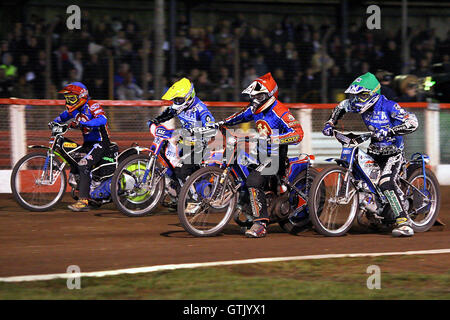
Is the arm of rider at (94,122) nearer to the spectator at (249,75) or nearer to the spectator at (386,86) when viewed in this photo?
the spectator at (386,86)

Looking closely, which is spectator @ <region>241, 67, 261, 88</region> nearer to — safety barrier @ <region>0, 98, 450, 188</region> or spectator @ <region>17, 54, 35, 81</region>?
safety barrier @ <region>0, 98, 450, 188</region>

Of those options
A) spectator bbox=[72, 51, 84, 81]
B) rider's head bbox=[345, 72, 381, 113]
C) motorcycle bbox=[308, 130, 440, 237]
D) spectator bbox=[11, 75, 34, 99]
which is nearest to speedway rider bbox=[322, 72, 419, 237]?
rider's head bbox=[345, 72, 381, 113]

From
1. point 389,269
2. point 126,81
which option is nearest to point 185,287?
point 389,269

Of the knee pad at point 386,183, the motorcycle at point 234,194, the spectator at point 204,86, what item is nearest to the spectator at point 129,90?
the spectator at point 204,86

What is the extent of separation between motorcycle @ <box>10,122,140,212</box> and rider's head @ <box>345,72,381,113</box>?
10.9 ft

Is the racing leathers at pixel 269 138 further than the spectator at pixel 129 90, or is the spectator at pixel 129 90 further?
the spectator at pixel 129 90

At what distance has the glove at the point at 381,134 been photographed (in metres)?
9.03

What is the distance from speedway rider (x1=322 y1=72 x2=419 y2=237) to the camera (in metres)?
9.14

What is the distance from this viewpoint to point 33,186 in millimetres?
11234

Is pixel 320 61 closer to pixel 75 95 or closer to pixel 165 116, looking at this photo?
pixel 165 116

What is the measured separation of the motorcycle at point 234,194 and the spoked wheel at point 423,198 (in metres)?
1.25

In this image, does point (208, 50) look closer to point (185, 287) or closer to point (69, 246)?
point (69, 246)
